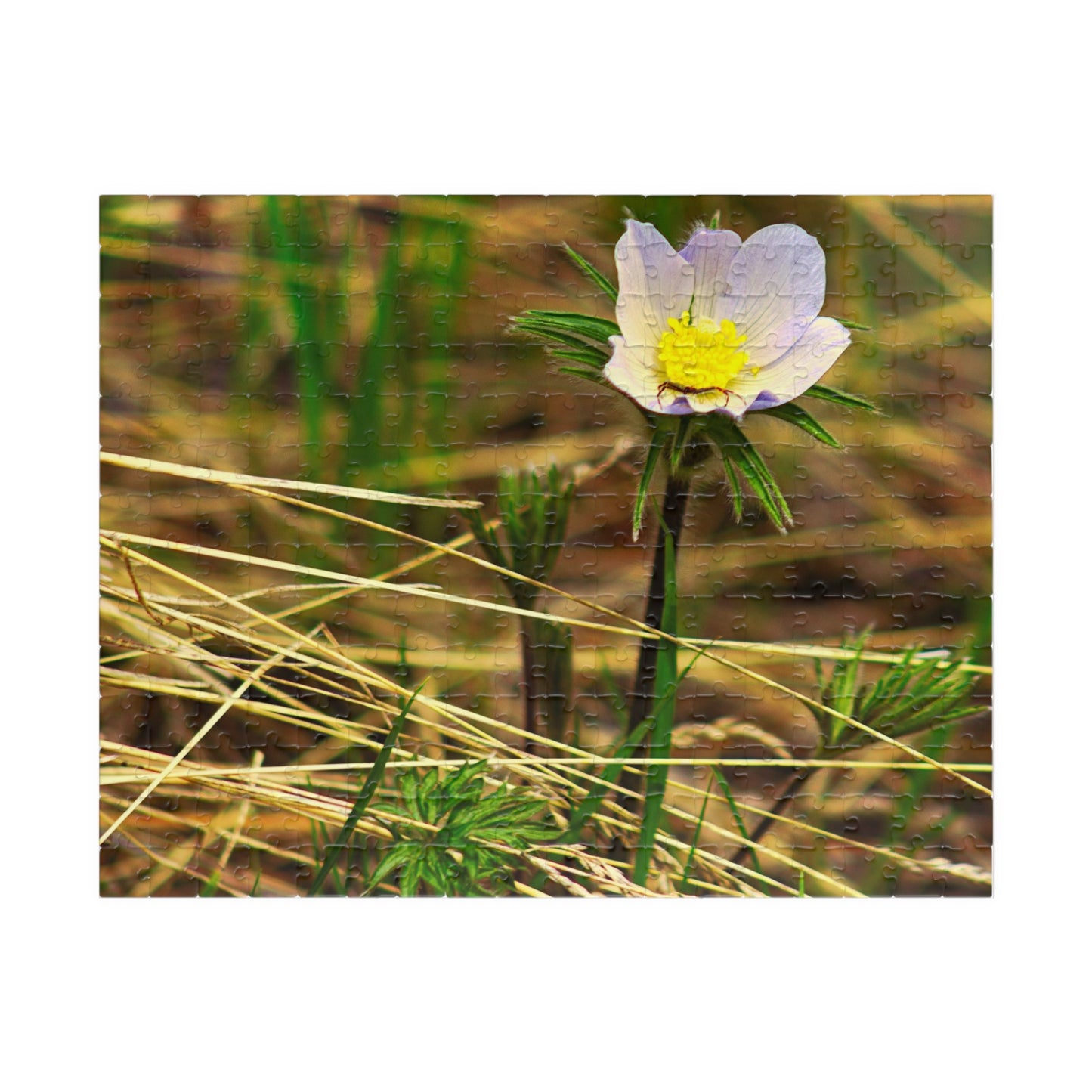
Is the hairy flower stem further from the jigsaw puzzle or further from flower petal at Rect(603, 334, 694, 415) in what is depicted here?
flower petal at Rect(603, 334, 694, 415)

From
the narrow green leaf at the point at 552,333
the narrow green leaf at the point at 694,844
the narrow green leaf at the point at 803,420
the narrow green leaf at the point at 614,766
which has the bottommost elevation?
the narrow green leaf at the point at 694,844

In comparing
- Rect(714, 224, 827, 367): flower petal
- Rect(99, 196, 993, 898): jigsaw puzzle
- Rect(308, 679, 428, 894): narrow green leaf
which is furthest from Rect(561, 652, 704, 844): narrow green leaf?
Rect(714, 224, 827, 367): flower petal

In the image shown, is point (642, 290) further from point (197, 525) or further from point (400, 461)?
point (197, 525)

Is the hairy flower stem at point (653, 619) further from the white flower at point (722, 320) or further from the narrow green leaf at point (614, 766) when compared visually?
the white flower at point (722, 320)

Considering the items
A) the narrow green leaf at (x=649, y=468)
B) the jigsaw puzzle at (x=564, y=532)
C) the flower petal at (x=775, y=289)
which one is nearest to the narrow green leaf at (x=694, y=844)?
the jigsaw puzzle at (x=564, y=532)

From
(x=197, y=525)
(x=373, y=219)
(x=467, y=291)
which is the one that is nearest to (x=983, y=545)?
(x=467, y=291)

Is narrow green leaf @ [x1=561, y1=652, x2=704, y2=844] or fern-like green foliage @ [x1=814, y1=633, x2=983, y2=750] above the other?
fern-like green foliage @ [x1=814, y1=633, x2=983, y2=750]

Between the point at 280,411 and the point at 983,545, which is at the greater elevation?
the point at 280,411
